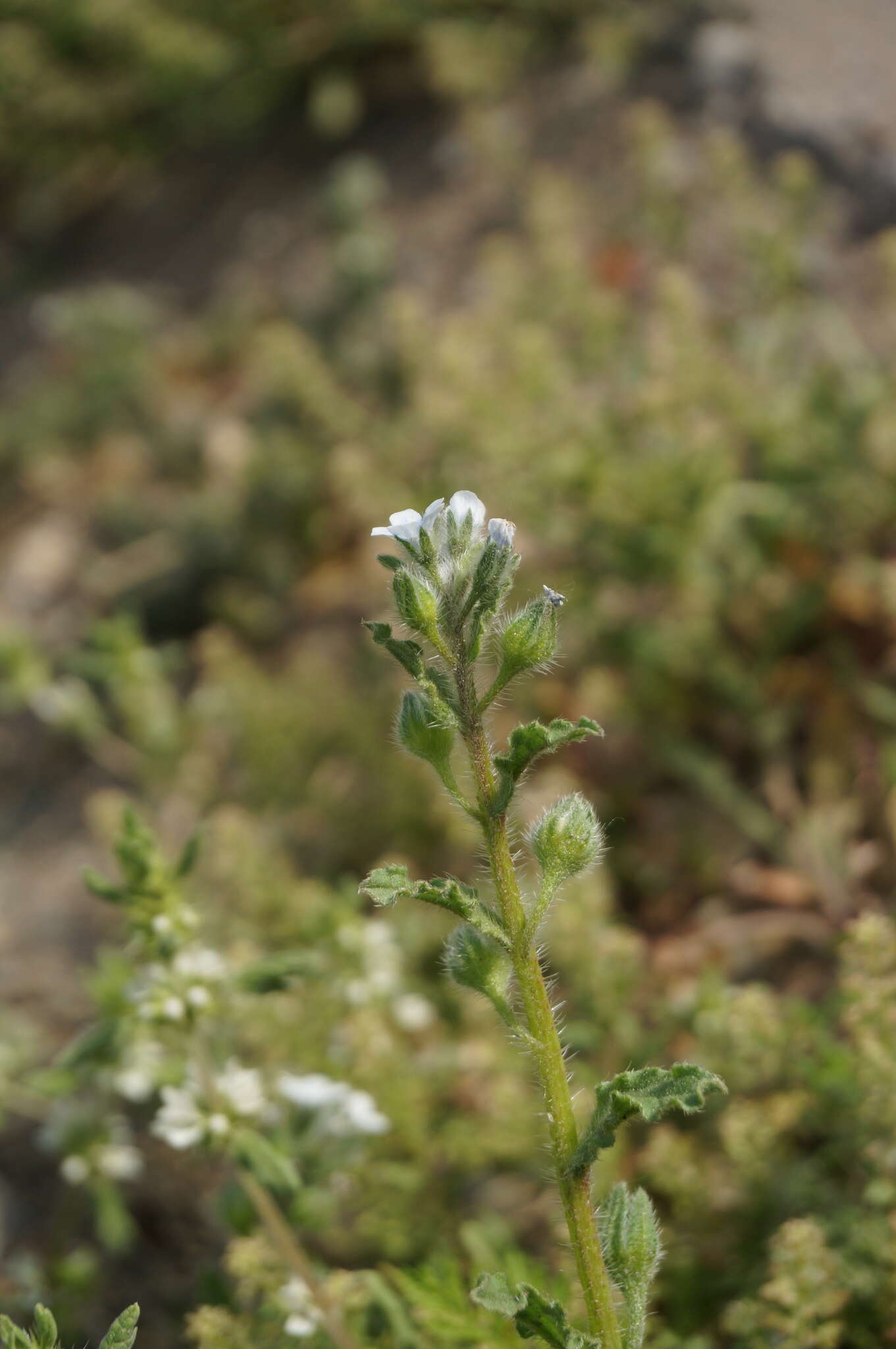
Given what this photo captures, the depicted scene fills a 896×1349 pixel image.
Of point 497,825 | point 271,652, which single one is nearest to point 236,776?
point 271,652

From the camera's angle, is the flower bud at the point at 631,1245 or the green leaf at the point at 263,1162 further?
the green leaf at the point at 263,1162

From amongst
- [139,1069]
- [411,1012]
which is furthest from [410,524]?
[411,1012]

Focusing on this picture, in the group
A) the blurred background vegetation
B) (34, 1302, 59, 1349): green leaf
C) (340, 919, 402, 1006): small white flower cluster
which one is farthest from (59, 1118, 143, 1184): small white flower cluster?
(34, 1302, 59, 1349): green leaf

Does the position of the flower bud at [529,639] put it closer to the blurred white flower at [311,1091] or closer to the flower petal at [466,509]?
the flower petal at [466,509]

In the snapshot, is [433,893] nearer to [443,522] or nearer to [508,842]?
[508,842]

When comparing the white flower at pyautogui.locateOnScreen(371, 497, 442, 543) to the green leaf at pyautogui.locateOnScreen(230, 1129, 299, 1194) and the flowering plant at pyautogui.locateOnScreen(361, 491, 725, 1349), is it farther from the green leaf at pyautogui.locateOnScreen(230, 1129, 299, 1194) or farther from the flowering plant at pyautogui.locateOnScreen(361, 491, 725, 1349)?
the green leaf at pyautogui.locateOnScreen(230, 1129, 299, 1194)

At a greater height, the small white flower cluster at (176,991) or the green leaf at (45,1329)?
the small white flower cluster at (176,991)

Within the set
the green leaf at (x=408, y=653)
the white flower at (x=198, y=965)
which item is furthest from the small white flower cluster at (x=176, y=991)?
the green leaf at (x=408, y=653)
